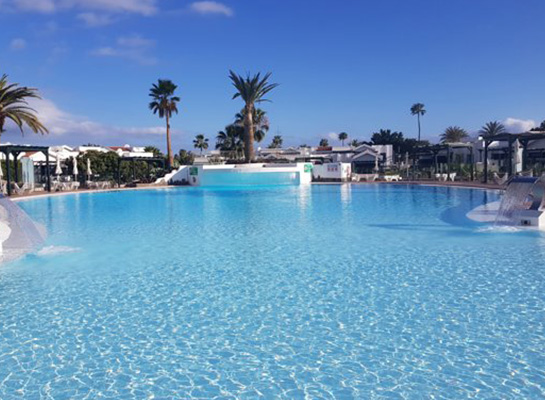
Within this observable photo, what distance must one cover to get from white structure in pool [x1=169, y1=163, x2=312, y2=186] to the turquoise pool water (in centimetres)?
3045

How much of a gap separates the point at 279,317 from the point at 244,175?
37.9 metres

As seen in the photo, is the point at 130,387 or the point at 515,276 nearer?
the point at 130,387

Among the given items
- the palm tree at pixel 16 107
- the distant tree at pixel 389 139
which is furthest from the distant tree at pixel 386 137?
the palm tree at pixel 16 107

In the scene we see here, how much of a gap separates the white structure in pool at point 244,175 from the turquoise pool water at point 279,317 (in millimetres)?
30450

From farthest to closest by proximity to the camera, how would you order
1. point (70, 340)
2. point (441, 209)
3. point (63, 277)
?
point (441, 209)
point (63, 277)
point (70, 340)

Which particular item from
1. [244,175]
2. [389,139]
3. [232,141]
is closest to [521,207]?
[244,175]

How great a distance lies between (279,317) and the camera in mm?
6426

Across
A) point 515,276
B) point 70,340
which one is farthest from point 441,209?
point 70,340

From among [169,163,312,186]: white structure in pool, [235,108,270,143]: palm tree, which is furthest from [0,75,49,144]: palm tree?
[235,108,270,143]: palm tree

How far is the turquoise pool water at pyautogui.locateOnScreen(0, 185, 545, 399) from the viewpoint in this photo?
4.60 metres

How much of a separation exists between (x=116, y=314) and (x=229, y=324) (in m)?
1.78

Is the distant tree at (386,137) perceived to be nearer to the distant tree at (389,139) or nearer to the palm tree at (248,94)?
the distant tree at (389,139)

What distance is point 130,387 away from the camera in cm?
454

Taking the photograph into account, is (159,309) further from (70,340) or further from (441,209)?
(441,209)
